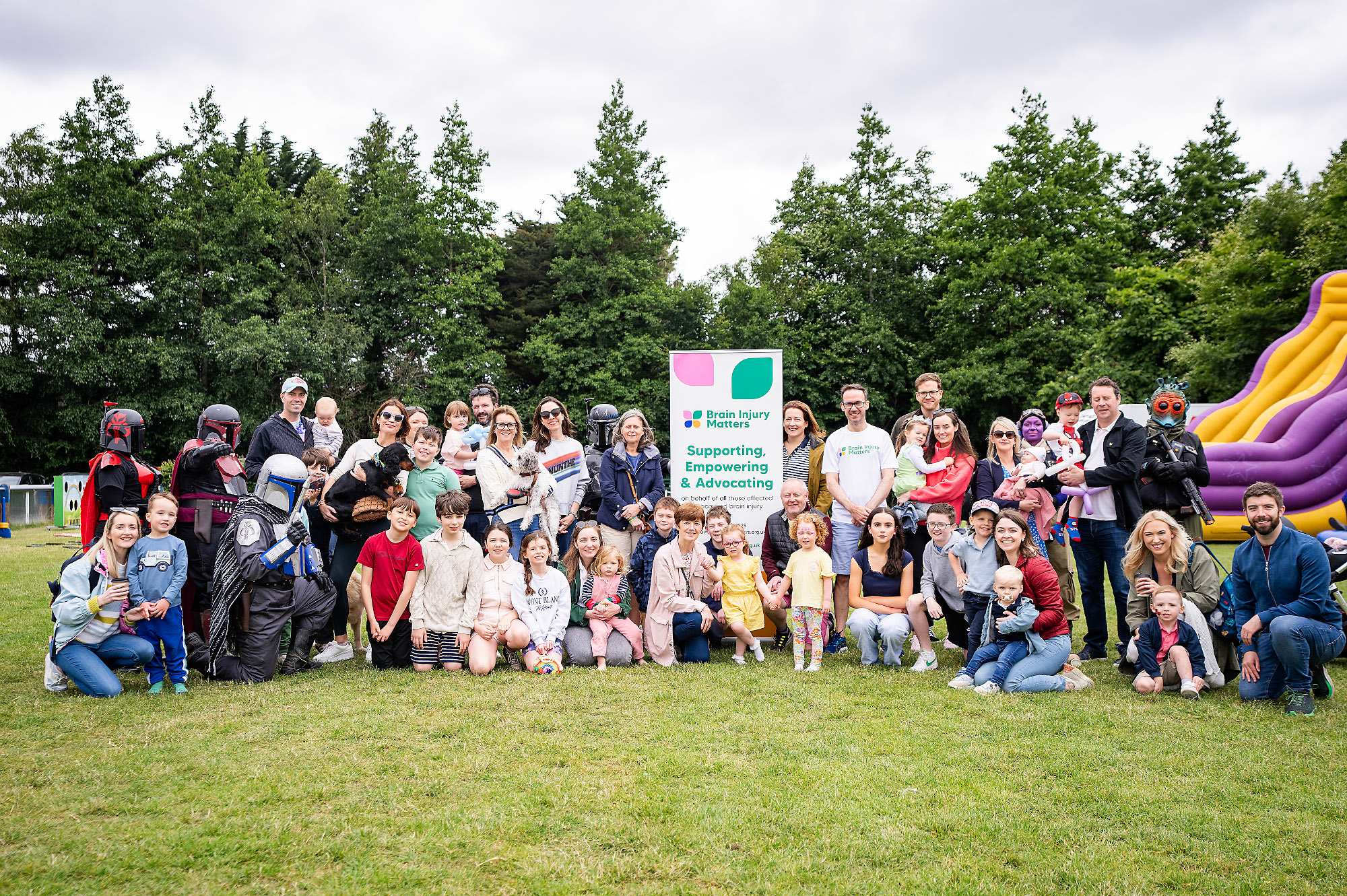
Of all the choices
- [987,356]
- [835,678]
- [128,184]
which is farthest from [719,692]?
[128,184]

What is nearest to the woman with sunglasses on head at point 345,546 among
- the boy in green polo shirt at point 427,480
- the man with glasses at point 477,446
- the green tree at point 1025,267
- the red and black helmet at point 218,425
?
the boy in green polo shirt at point 427,480

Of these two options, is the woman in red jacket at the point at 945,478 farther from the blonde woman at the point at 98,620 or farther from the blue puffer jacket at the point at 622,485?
the blonde woman at the point at 98,620

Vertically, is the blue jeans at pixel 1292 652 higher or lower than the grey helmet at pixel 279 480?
lower

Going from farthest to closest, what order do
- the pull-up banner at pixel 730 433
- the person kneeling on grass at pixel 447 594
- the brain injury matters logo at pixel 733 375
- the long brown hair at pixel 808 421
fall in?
the brain injury matters logo at pixel 733 375
the pull-up banner at pixel 730 433
the long brown hair at pixel 808 421
the person kneeling on grass at pixel 447 594

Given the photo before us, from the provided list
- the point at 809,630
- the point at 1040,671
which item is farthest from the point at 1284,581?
the point at 809,630

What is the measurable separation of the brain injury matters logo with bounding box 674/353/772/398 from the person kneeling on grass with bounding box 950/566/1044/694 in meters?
2.81

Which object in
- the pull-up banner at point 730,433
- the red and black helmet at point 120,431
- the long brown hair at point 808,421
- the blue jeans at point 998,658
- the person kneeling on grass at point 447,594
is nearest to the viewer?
the blue jeans at point 998,658

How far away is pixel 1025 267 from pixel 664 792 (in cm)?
2970

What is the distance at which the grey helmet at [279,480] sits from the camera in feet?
20.8

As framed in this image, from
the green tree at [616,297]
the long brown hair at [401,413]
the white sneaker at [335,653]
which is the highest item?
the green tree at [616,297]

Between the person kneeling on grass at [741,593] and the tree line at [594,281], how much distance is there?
22.3 meters

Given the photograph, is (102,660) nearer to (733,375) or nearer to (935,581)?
(733,375)

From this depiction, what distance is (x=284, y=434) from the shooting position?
6871 millimetres

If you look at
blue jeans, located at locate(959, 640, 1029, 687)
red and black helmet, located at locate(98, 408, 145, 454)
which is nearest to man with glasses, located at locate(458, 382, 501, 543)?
red and black helmet, located at locate(98, 408, 145, 454)
